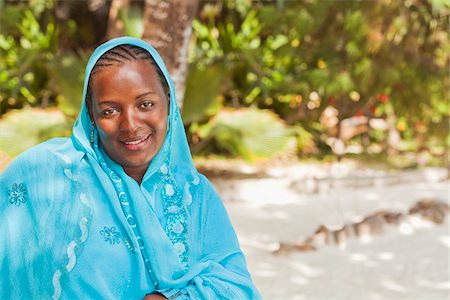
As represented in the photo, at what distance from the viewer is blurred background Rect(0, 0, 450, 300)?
5516mm

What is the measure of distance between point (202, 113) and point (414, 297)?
4.00 m

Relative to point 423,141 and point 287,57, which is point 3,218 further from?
point 423,141

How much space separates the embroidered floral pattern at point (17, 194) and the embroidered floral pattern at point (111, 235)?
0.22 m

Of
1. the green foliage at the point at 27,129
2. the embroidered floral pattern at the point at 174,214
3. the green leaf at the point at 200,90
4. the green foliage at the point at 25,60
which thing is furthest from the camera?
the green leaf at the point at 200,90

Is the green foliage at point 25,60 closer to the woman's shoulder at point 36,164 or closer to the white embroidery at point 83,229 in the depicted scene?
the woman's shoulder at point 36,164

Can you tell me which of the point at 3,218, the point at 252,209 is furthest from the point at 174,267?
the point at 252,209

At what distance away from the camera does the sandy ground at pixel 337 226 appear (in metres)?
5.11

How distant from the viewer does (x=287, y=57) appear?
1075 centimetres

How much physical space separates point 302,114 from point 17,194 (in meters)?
9.63

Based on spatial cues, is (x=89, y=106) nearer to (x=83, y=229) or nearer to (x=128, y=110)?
(x=128, y=110)

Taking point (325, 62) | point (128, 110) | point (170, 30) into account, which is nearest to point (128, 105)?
point (128, 110)

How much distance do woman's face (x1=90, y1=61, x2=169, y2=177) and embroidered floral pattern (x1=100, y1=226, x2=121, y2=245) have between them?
0.55 ft

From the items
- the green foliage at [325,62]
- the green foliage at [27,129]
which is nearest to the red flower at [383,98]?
the green foliage at [325,62]

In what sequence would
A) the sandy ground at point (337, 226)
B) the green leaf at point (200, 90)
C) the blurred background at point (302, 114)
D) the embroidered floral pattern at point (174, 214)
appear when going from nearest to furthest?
the embroidered floral pattern at point (174, 214)
the sandy ground at point (337, 226)
the blurred background at point (302, 114)
the green leaf at point (200, 90)
